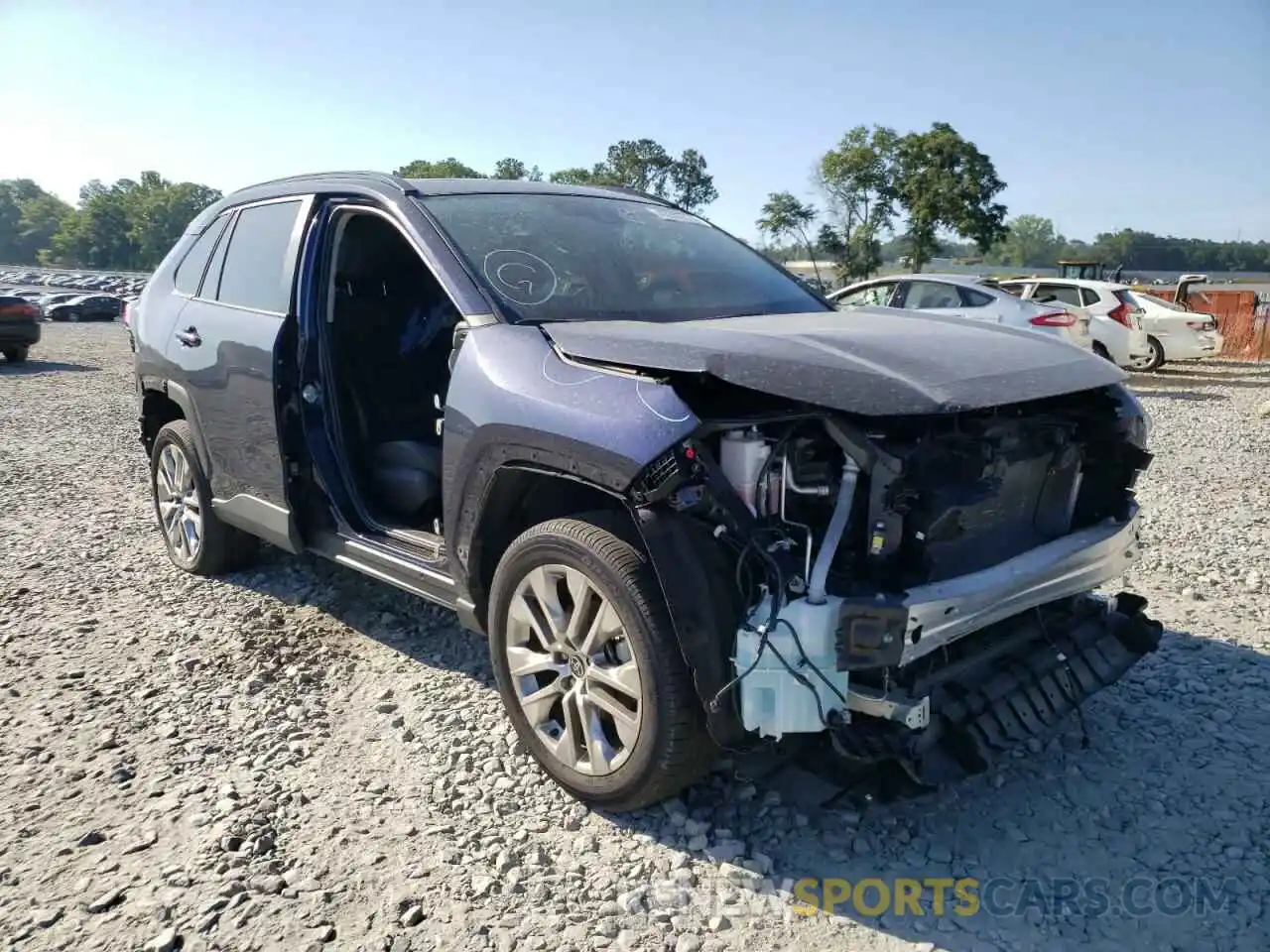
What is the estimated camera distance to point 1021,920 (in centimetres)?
244

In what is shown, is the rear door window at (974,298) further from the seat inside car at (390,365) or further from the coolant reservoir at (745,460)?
the coolant reservoir at (745,460)

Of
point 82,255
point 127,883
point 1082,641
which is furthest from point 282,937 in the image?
point 82,255

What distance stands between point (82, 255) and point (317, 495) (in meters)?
135

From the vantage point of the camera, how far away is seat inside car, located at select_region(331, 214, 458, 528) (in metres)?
4.08

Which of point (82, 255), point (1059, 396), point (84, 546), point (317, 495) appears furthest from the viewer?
point (82, 255)

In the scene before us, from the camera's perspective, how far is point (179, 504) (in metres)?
5.16

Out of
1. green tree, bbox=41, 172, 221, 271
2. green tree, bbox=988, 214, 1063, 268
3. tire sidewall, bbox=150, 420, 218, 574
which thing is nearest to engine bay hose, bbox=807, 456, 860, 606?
tire sidewall, bbox=150, 420, 218, 574

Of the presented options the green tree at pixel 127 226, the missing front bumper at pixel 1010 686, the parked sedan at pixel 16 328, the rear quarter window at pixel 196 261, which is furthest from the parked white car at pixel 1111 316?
the green tree at pixel 127 226

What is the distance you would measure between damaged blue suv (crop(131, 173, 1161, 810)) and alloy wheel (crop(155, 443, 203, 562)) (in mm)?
865

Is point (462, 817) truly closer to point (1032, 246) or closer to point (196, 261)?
point (196, 261)

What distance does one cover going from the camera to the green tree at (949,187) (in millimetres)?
39000

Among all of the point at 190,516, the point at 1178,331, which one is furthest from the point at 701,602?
the point at 1178,331

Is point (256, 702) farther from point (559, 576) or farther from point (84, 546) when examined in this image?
point (84, 546)

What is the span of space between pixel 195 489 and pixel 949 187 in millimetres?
40064
